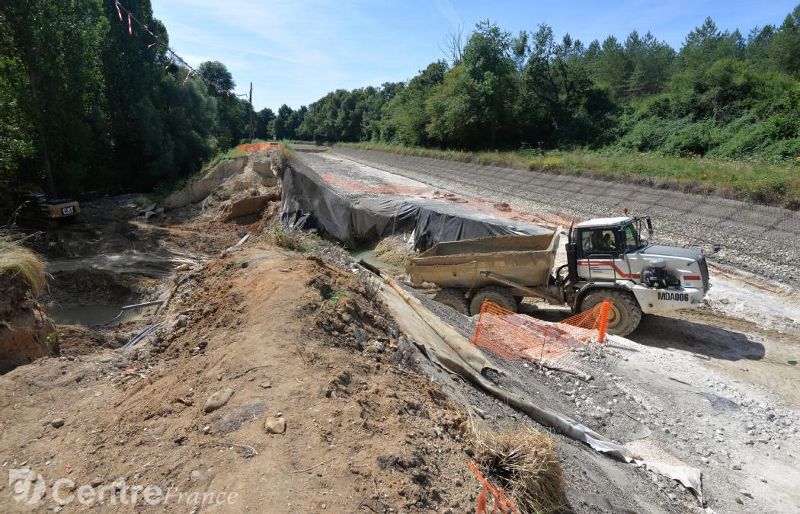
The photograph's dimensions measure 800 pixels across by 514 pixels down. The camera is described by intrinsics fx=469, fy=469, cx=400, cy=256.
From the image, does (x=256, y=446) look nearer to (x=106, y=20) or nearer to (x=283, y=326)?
(x=283, y=326)

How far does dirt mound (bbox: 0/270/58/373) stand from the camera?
20.7 feet

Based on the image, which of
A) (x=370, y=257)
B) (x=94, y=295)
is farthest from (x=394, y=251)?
(x=94, y=295)

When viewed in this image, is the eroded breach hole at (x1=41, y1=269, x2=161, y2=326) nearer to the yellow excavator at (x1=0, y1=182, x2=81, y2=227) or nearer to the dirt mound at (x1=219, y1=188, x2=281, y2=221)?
the yellow excavator at (x1=0, y1=182, x2=81, y2=227)

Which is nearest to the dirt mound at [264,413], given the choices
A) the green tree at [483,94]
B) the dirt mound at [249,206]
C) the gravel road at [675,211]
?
the gravel road at [675,211]

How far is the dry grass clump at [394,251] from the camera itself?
1574 cm

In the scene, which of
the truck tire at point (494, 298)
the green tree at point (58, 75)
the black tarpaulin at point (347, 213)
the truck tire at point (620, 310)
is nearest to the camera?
the truck tire at point (620, 310)

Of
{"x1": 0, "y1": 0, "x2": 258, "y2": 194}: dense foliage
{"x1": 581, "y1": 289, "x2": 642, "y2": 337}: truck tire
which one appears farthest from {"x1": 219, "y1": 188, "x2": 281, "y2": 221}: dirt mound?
{"x1": 581, "y1": 289, "x2": 642, "y2": 337}: truck tire

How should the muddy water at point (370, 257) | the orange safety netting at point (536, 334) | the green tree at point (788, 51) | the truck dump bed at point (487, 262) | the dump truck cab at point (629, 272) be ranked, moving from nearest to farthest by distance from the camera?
1. the orange safety netting at point (536, 334)
2. the dump truck cab at point (629, 272)
3. the truck dump bed at point (487, 262)
4. the muddy water at point (370, 257)
5. the green tree at point (788, 51)

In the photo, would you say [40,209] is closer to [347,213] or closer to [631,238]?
[347,213]

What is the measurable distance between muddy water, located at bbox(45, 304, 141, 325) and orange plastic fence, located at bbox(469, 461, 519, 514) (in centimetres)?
988

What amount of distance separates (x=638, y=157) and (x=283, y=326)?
78.8ft

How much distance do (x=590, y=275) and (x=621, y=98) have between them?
36.6 meters

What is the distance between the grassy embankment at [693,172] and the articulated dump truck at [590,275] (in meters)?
7.48

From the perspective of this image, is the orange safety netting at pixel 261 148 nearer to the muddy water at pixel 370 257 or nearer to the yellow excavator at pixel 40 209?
the muddy water at pixel 370 257
